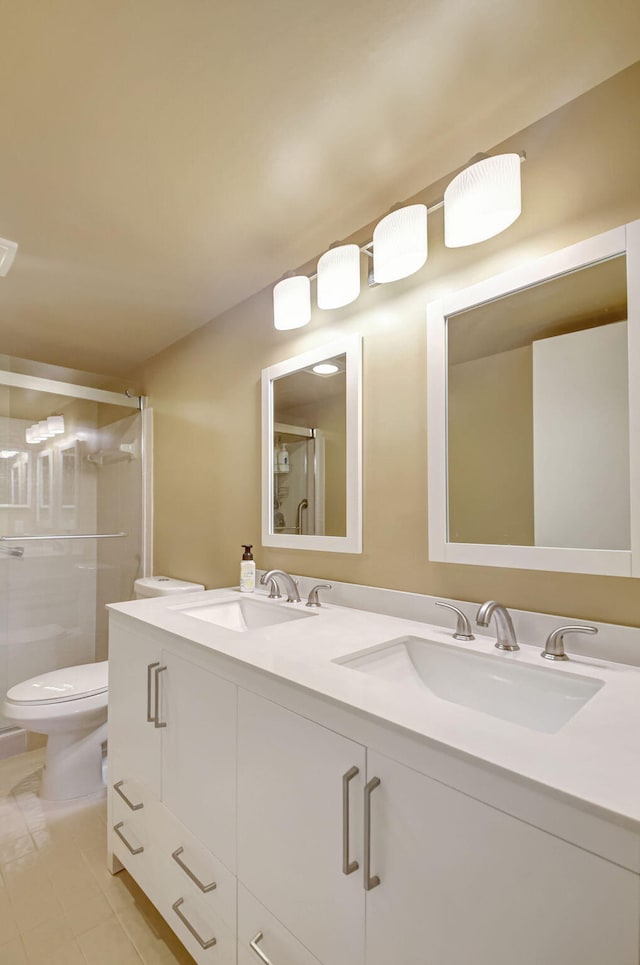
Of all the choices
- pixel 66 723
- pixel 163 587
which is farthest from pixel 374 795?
pixel 163 587

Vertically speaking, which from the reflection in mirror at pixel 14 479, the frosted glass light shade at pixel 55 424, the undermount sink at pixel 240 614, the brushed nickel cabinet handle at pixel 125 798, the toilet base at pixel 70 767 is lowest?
the toilet base at pixel 70 767

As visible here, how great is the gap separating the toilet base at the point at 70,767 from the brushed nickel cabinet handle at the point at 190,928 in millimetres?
987

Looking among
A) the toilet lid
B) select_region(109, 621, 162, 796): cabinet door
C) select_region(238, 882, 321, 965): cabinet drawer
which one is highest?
select_region(109, 621, 162, 796): cabinet door

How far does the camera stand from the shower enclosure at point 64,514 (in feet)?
7.79

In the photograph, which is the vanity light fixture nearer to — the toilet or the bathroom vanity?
the bathroom vanity

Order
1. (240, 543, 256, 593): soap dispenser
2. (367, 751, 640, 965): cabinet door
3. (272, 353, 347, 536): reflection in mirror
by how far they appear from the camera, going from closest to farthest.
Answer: (367, 751, 640, 965): cabinet door
(272, 353, 347, 536): reflection in mirror
(240, 543, 256, 593): soap dispenser

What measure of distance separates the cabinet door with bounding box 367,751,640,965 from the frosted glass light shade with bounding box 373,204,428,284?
3.96 ft

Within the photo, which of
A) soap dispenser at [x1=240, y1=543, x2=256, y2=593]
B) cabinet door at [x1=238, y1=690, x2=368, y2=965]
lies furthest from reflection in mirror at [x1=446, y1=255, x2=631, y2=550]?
soap dispenser at [x1=240, y1=543, x2=256, y2=593]

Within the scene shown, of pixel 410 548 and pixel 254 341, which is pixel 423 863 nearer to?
pixel 410 548

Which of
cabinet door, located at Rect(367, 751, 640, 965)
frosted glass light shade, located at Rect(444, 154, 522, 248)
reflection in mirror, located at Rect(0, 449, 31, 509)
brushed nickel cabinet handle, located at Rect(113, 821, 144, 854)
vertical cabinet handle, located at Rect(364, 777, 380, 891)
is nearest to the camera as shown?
cabinet door, located at Rect(367, 751, 640, 965)

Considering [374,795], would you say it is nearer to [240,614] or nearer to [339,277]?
[240,614]

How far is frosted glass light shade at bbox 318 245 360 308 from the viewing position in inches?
57.3

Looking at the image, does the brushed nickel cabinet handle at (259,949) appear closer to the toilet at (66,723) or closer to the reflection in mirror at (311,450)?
the reflection in mirror at (311,450)

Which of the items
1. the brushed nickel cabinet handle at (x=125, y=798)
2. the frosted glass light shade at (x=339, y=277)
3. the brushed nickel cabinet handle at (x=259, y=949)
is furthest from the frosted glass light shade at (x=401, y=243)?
the brushed nickel cabinet handle at (x=125, y=798)
